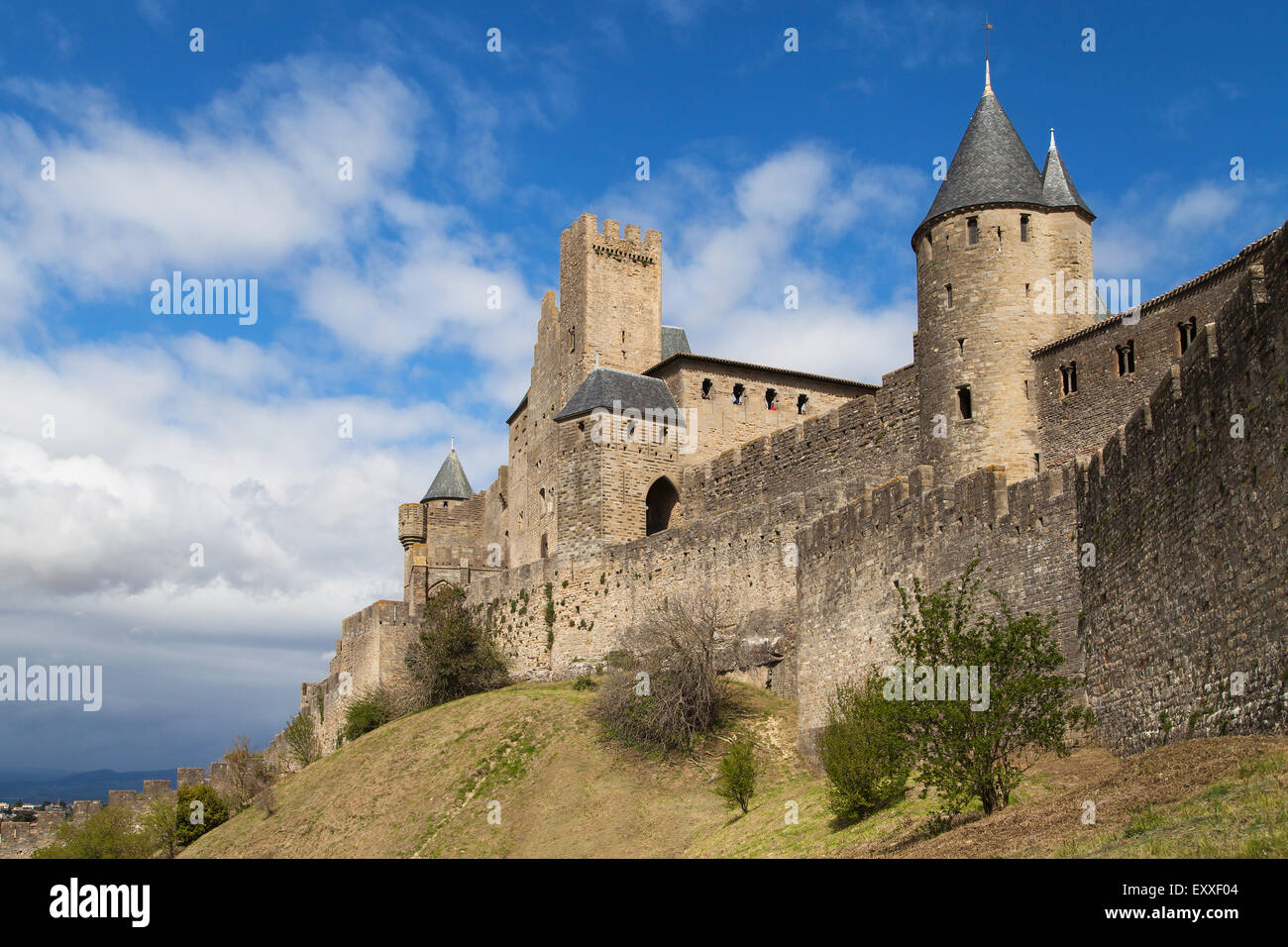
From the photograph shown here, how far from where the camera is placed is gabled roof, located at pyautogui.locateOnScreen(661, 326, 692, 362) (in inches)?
2248

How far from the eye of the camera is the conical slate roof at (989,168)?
32.9m

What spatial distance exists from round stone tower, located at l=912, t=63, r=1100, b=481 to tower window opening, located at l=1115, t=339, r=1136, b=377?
7.73 ft

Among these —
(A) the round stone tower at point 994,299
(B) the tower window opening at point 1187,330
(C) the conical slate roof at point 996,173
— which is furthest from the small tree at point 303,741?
(B) the tower window opening at point 1187,330

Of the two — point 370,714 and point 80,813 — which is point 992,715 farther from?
point 80,813

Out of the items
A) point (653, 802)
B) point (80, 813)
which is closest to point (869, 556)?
point (653, 802)

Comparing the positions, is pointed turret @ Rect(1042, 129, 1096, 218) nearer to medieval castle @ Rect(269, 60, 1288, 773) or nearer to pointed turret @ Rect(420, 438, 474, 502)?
medieval castle @ Rect(269, 60, 1288, 773)

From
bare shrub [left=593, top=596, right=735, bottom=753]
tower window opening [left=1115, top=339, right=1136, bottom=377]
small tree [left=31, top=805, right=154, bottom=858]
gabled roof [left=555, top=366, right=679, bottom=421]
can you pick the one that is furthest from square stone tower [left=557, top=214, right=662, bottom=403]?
tower window opening [left=1115, top=339, right=1136, bottom=377]

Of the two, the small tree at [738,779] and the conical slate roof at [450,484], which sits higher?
the conical slate roof at [450,484]

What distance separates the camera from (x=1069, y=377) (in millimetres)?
30766

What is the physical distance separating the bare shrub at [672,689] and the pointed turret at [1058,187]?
45.1 ft

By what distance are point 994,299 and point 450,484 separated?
39.6 m

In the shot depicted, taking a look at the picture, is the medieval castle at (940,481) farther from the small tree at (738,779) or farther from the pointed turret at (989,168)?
the small tree at (738,779)

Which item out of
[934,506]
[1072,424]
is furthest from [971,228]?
[934,506]
